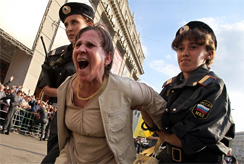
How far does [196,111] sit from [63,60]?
67.9 inches

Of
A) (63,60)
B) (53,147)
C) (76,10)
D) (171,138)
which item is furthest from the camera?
(76,10)

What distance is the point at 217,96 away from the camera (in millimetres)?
1650

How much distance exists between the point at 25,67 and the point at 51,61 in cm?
1228

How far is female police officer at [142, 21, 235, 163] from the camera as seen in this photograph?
5.16 ft

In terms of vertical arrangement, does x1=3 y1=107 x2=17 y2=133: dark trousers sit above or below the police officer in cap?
below

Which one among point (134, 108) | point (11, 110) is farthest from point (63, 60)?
point (11, 110)

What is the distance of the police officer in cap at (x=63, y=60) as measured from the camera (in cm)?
242

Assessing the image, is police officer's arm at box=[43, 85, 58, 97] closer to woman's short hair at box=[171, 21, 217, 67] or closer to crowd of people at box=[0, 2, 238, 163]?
crowd of people at box=[0, 2, 238, 163]

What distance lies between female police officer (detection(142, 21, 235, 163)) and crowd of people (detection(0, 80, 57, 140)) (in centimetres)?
674

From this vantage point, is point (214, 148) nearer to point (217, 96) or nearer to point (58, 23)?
point (217, 96)

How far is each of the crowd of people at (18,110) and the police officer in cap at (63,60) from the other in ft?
18.1

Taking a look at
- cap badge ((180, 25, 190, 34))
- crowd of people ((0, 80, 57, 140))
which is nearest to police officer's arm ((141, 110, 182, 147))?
cap badge ((180, 25, 190, 34))

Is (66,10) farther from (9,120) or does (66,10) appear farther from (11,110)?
(11,110)

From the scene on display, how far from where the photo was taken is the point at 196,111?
1607 mm
